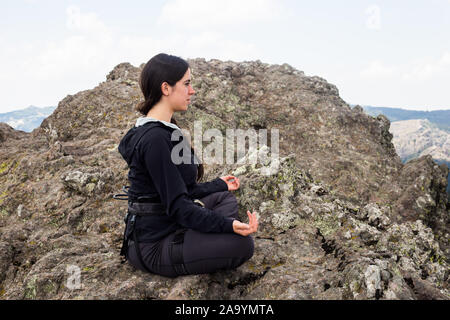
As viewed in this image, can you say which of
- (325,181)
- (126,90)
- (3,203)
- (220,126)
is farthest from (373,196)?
(3,203)

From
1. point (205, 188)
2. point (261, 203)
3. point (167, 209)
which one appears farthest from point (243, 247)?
point (261, 203)

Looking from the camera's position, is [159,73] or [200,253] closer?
[200,253]

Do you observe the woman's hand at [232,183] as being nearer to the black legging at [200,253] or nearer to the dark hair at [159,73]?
the black legging at [200,253]

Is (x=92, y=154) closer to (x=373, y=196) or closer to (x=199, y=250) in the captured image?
(x=199, y=250)

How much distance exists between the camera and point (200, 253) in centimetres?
494

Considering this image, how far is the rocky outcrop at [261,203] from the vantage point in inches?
203

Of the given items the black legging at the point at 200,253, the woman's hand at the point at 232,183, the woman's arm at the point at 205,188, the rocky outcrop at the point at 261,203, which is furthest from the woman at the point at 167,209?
the woman's hand at the point at 232,183

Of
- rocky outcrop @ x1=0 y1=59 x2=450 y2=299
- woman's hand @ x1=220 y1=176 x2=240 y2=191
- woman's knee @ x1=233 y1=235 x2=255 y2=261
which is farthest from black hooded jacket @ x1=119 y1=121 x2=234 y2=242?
woman's hand @ x1=220 y1=176 x2=240 y2=191

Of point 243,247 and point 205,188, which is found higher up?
point 205,188

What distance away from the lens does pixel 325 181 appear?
12812 mm

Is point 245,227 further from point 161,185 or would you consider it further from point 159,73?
point 159,73

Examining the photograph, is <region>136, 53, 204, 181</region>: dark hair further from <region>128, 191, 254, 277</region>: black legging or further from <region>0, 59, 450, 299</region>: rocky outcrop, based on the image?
<region>0, 59, 450, 299</region>: rocky outcrop

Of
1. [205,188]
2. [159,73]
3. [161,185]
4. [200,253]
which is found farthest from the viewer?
[205,188]

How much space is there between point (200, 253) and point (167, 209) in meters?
0.93
